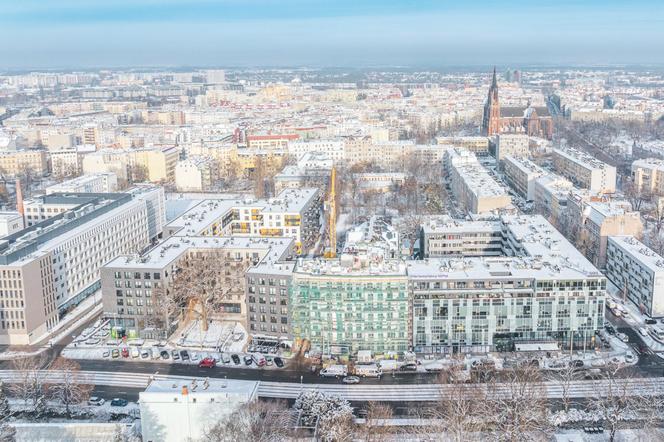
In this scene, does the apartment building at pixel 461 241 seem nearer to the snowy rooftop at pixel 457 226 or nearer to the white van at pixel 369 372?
the snowy rooftop at pixel 457 226

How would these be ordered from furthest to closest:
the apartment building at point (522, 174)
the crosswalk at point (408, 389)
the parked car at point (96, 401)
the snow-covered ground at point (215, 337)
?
1. the apartment building at point (522, 174)
2. the snow-covered ground at point (215, 337)
3. the parked car at point (96, 401)
4. the crosswalk at point (408, 389)

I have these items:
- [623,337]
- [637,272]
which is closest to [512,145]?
[637,272]

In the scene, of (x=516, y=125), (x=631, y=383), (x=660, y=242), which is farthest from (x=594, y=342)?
(x=516, y=125)

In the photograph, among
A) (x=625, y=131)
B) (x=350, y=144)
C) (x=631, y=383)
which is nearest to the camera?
(x=631, y=383)

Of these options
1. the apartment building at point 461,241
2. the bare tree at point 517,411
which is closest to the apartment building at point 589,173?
the apartment building at point 461,241

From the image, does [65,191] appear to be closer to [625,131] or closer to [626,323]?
[626,323]

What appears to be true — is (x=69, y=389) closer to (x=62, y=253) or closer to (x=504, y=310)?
(x=62, y=253)
